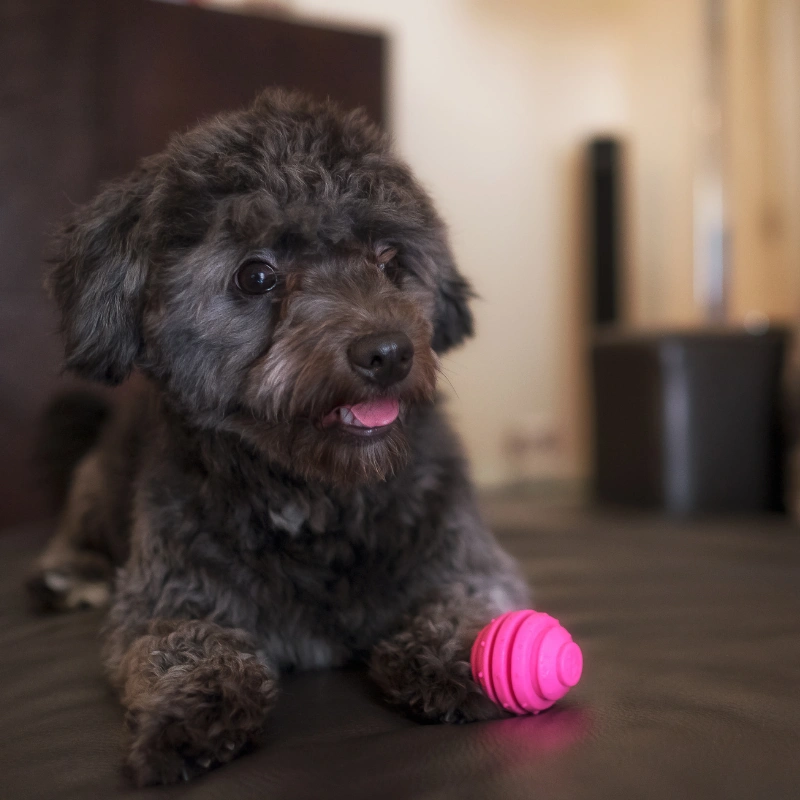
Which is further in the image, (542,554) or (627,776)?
(542,554)

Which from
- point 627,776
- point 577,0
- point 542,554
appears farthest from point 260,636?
point 577,0

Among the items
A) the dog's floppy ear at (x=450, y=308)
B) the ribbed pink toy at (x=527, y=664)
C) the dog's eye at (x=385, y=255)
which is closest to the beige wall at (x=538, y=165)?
the dog's floppy ear at (x=450, y=308)

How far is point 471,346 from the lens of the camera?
4.85 m

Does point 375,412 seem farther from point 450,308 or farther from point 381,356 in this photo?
point 450,308

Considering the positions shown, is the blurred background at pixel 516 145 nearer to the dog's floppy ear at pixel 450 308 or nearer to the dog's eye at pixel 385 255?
the dog's floppy ear at pixel 450 308

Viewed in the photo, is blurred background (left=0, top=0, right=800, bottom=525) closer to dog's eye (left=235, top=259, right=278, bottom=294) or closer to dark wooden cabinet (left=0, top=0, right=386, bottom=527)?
dark wooden cabinet (left=0, top=0, right=386, bottom=527)

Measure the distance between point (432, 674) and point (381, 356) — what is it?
0.46 metres

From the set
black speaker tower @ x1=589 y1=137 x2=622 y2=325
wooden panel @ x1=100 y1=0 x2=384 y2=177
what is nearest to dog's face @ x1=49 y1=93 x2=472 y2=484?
wooden panel @ x1=100 y1=0 x2=384 y2=177

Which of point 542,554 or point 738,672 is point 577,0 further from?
point 738,672

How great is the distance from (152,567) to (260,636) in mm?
219

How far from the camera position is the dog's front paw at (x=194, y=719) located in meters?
0.97

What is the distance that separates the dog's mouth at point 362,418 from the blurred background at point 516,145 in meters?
1.84

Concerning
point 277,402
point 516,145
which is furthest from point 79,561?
point 516,145

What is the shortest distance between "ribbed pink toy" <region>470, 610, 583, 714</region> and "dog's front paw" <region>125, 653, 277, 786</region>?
0.31 m
